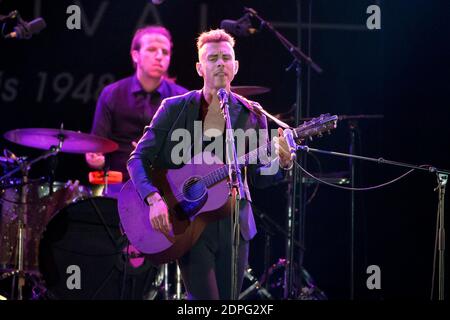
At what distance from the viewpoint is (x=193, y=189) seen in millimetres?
4219

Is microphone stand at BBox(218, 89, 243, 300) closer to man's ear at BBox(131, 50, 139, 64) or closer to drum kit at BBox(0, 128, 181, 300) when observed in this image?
drum kit at BBox(0, 128, 181, 300)

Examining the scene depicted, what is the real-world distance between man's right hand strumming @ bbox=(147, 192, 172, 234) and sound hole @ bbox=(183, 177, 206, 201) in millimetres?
183

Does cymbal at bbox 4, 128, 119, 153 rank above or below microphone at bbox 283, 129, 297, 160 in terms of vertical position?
above

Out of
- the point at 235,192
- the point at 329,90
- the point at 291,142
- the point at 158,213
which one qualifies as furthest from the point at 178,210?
the point at 329,90

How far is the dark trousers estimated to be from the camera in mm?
3877

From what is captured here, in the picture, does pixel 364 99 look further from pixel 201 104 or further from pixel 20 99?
pixel 20 99

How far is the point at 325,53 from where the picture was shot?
7223 mm

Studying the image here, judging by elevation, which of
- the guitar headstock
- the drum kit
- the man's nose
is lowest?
the drum kit

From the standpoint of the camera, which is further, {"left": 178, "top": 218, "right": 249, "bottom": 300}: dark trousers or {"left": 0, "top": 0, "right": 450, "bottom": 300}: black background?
{"left": 0, "top": 0, "right": 450, "bottom": 300}: black background

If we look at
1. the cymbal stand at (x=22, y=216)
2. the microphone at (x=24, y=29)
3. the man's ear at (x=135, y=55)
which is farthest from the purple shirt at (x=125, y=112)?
the microphone at (x=24, y=29)

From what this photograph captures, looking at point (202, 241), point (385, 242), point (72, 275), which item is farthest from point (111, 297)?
point (385, 242)

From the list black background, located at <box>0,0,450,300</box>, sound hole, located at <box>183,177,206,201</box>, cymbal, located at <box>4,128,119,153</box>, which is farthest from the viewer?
black background, located at <box>0,0,450,300</box>

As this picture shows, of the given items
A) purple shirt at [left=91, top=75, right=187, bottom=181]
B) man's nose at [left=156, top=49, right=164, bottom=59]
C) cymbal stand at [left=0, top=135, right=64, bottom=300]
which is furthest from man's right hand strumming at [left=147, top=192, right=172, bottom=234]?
man's nose at [left=156, top=49, right=164, bottom=59]

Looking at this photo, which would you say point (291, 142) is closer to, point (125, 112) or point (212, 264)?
point (212, 264)
